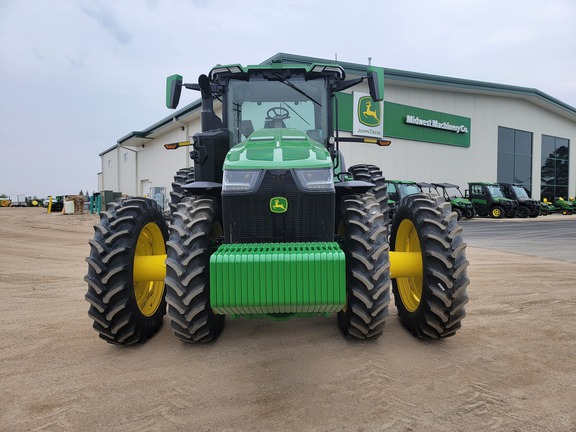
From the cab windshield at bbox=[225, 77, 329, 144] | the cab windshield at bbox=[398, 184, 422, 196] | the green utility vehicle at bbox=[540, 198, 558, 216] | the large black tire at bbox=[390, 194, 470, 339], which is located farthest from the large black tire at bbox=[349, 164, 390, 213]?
the green utility vehicle at bbox=[540, 198, 558, 216]

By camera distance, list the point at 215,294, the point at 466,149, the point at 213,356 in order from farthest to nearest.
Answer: the point at 466,149
the point at 213,356
the point at 215,294

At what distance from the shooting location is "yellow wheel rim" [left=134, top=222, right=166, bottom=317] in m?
3.98

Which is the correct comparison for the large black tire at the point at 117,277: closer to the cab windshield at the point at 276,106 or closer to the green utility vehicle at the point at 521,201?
the cab windshield at the point at 276,106

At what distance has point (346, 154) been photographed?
21.0 m

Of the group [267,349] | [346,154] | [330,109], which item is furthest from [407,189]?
[267,349]

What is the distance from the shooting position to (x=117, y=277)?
334 centimetres

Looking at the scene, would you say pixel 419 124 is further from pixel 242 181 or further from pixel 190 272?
pixel 190 272

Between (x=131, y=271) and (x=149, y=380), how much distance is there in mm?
922

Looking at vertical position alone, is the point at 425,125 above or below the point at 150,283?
above

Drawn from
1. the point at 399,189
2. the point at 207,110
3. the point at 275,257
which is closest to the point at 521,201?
the point at 399,189

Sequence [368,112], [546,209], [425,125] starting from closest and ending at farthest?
1. [368,112]
2. [425,125]
3. [546,209]

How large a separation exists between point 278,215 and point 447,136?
25.1 m

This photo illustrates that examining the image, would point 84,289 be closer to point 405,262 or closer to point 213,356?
point 213,356

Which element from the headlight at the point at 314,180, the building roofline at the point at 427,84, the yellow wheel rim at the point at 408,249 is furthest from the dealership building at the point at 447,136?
the headlight at the point at 314,180
